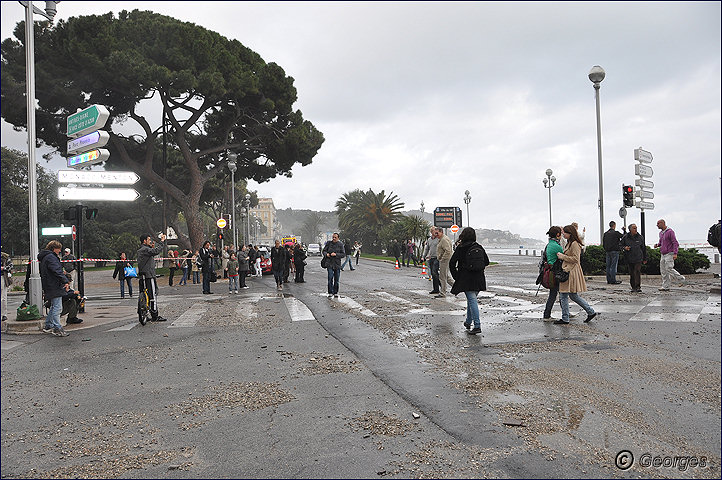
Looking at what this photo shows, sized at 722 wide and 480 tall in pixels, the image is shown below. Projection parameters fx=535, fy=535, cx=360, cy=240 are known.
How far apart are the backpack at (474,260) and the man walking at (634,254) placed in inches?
291

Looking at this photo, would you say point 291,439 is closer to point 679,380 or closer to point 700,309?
point 679,380

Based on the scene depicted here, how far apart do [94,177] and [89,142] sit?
1585mm

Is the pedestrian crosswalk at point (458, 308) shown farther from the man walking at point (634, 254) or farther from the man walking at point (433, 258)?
the man walking at point (634, 254)

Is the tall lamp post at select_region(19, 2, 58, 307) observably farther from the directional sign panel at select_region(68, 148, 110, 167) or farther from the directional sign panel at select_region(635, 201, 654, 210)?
the directional sign panel at select_region(635, 201, 654, 210)

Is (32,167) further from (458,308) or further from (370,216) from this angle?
(370,216)

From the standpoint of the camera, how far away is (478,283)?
8.60m

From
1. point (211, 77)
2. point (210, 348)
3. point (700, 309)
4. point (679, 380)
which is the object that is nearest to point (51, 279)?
point (210, 348)

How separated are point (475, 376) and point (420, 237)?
137 feet

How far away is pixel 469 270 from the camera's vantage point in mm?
8625

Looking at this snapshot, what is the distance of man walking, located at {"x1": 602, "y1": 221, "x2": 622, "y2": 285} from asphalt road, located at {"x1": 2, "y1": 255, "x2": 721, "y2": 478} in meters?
6.74

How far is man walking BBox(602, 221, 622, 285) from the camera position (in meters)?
15.9

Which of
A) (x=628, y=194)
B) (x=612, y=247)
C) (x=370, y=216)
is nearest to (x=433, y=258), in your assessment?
(x=612, y=247)

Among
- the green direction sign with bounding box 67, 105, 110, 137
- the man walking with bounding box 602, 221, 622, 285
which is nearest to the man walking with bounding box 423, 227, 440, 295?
the man walking with bounding box 602, 221, 622, 285

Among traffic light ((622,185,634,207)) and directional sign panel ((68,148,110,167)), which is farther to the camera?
traffic light ((622,185,634,207))
